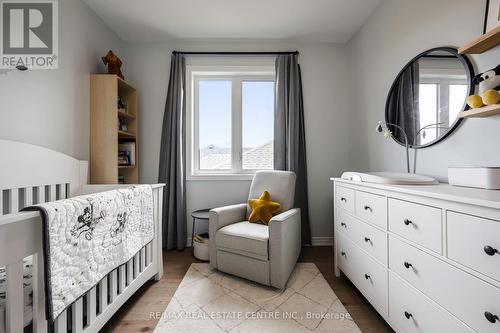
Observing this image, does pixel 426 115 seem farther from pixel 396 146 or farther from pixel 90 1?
pixel 90 1

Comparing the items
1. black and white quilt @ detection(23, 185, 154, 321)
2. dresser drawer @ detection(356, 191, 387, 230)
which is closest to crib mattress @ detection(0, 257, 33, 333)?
black and white quilt @ detection(23, 185, 154, 321)

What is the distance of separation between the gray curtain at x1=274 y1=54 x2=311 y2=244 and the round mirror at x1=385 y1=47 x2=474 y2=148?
99 centimetres

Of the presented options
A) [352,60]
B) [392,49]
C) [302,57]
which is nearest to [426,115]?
[392,49]

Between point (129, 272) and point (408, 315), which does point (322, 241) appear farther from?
point (129, 272)

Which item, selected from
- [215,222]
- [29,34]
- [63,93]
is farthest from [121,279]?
[29,34]

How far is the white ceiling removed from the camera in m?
2.11

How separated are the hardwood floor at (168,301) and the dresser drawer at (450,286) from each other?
0.50 meters

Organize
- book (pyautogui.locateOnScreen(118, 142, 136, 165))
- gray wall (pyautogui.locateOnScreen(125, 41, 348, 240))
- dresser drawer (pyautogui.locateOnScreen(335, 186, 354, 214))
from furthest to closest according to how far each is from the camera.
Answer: gray wall (pyautogui.locateOnScreen(125, 41, 348, 240)) → book (pyautogui.locateOnScreen(118, 142, 136, 165)) → dresser drawer (pyautogui.locateOnScreen(335, 186, 354, 214))

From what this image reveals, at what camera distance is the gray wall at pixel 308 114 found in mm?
2760

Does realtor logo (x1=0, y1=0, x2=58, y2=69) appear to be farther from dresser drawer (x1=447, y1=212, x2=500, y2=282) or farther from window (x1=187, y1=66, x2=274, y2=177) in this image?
dresser drawer (x1=447, y1=212, x2=500, y2=282)

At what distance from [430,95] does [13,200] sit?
2.76 metres

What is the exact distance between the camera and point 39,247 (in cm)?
94

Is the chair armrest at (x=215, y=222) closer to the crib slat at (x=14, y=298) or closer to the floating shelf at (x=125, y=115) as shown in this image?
the crib slat at (x=14, y=298)

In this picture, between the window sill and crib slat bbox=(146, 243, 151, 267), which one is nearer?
crib slat bbox=(146, 243, 151, 267)
